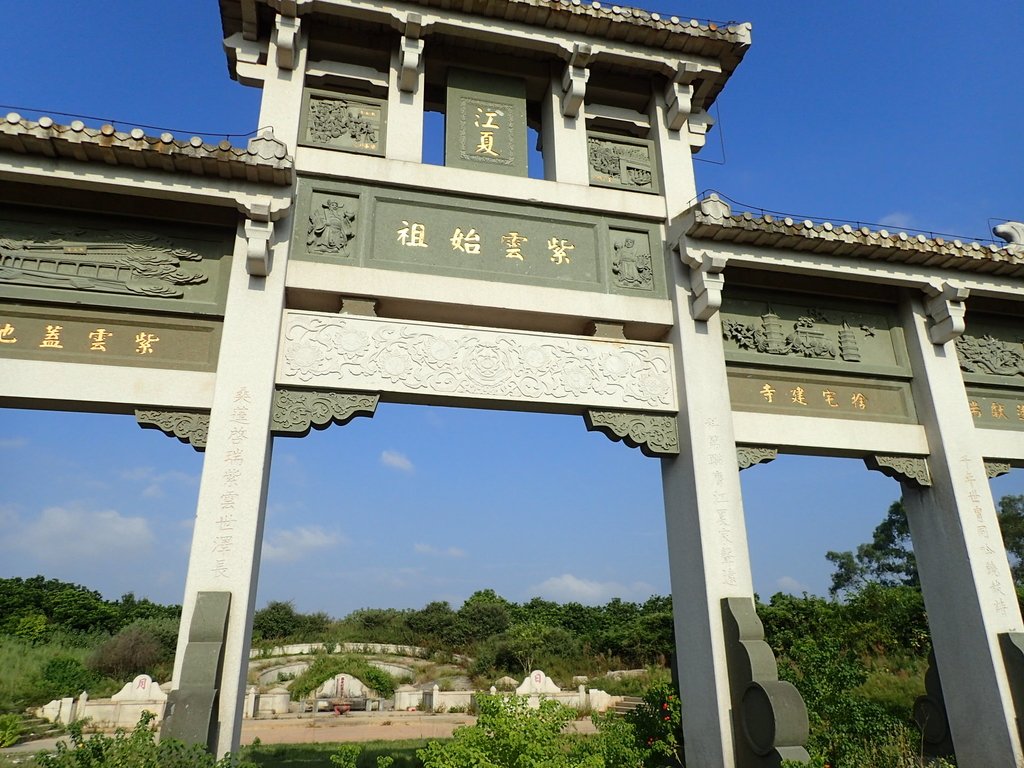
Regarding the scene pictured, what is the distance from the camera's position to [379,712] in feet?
45.6

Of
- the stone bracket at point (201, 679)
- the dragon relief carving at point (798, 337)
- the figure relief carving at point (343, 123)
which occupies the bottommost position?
the stone bracket at point (201, 679)

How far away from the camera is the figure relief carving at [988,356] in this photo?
663cm

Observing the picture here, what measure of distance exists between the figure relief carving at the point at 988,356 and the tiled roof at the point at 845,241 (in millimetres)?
760

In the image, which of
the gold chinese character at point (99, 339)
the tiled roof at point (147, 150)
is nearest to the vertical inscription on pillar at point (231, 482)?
the gold chinese character at point (99, 339)

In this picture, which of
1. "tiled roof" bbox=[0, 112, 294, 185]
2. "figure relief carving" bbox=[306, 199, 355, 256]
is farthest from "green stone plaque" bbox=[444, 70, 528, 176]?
"tiled roof" bbox=[0, 112, 294, 185]

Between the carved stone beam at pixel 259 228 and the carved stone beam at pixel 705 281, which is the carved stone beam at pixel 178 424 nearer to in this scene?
the carved stone beam at pixel 259 228

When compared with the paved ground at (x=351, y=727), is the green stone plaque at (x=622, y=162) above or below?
above

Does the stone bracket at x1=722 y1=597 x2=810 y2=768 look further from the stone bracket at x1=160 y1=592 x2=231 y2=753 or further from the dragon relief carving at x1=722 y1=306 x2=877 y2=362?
the stone bracket at x1=160 y1=592 x2=231 y2=753

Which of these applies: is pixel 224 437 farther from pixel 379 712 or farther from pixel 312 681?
pixel 312 681

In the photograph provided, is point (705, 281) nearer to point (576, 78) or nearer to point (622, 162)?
point (622, 162)

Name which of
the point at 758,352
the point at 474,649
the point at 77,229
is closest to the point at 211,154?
the point at 77,229

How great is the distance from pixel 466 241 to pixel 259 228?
172 centimetres

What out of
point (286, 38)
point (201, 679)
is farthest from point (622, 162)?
point (201, 679)

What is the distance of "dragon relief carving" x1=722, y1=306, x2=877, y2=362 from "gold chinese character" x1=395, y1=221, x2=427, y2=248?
9.62ft
